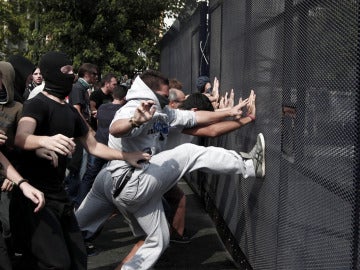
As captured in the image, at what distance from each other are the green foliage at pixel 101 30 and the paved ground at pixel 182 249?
9.20 meters

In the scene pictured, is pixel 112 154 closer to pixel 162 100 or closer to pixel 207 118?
pixel 162 100

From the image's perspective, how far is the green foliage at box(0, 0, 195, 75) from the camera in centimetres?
1572

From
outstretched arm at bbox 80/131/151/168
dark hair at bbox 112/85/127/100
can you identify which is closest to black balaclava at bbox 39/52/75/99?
outstretched arm at bbox 80/131/151/168

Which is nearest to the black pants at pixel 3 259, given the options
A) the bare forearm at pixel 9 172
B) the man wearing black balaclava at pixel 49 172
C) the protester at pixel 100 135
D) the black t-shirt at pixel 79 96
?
the man wearing black balaclava at pixel 49 172

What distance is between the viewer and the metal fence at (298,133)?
261 centimetres

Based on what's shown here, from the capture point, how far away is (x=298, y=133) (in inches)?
134

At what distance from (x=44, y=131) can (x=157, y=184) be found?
37.6 inches

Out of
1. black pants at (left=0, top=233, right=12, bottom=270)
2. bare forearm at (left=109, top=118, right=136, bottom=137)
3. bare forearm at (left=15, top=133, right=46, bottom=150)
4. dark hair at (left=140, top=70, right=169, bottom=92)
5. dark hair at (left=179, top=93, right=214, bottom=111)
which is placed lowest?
black pants at (left=0, top=233, right=12, bottom=270)

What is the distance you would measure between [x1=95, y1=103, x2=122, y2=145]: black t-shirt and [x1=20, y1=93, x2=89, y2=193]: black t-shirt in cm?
298

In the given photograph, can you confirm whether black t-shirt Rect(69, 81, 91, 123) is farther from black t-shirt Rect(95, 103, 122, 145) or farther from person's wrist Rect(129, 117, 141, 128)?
person's wrist Rect(129, 117, 141, 128)

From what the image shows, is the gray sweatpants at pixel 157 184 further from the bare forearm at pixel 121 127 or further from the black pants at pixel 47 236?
the black pants at pixel 47 236

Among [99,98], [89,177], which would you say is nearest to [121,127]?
[89,177]

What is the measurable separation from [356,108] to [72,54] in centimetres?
1413

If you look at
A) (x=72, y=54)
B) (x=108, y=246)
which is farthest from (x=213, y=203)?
(x=72, y=54)
